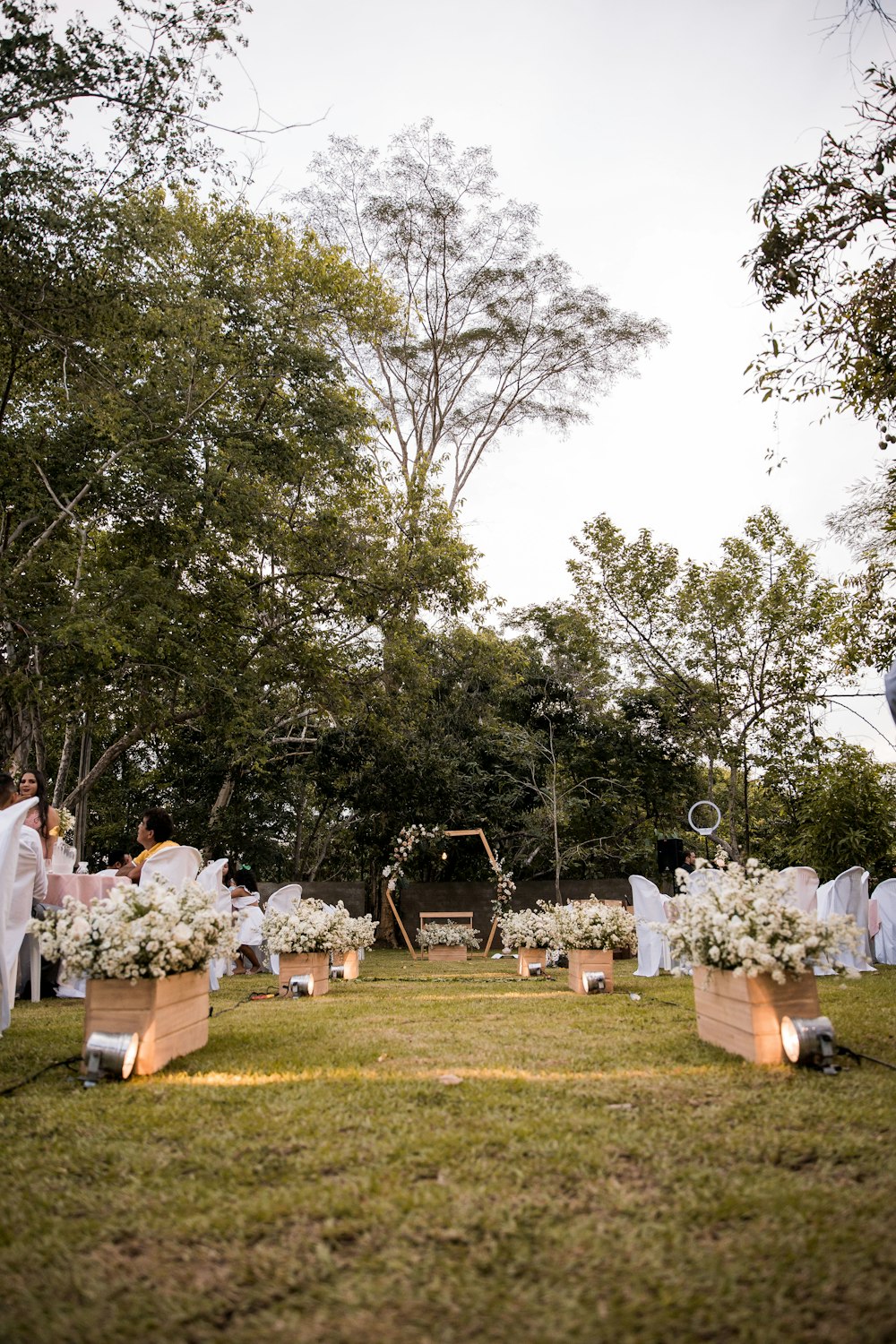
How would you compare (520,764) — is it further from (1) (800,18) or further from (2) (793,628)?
(1) (800,18)

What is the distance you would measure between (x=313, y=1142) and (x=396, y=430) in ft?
63.7

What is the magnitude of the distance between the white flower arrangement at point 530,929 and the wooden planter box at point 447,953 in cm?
430

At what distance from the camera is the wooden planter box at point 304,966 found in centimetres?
710

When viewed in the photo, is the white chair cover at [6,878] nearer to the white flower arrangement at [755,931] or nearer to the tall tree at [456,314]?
the white flower arrangement at [755,931]

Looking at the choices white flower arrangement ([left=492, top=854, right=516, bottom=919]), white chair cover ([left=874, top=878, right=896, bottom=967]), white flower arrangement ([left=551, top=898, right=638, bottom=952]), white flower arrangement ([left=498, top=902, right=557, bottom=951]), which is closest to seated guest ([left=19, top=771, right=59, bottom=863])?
white flower arrangement ([left=551, top=898, right=638, bottom=952])

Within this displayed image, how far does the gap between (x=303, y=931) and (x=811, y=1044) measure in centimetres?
430

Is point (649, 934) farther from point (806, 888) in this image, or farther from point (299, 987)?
point (299, 987)

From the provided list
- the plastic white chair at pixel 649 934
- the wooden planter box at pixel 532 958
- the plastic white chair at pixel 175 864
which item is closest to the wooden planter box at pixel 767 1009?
the plastic white chair at pixel 175 864

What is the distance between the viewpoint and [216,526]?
1229 centimetres

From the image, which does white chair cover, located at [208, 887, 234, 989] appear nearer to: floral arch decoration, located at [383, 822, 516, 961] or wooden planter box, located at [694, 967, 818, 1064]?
wooden planter box, located at [694, 967, 818, 1064]

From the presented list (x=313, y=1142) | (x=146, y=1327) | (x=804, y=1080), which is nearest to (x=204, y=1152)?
(x=313, y=1142)

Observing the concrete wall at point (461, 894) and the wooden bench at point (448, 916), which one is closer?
the wooden bench at point (448, 916)

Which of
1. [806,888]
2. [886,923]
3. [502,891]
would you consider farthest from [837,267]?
[502,891]

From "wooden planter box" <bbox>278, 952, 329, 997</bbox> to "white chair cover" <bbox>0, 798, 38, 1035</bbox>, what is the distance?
2859 mm
